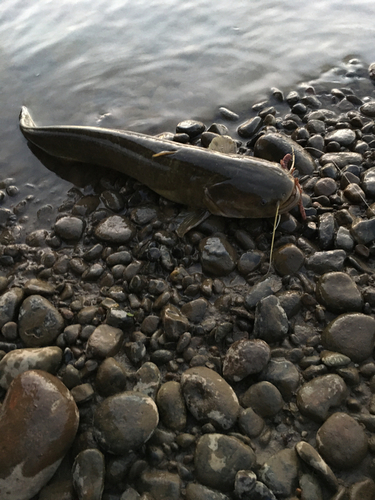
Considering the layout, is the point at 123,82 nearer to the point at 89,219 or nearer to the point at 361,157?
the point at 89,219

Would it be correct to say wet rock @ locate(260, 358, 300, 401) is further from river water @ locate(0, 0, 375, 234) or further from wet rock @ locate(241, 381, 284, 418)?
river water @ locate(0, 0, 375, 234)

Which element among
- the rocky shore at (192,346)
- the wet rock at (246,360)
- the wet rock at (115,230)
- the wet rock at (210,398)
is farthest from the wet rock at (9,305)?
the wet rock at (246,360)

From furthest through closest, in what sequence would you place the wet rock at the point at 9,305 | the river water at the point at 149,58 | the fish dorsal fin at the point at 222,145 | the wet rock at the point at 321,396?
the river water at the point at 149,58
the fish dorsal fin at the point at 222,145
the wet rock at the point at 9,305
the wet rock at the point at 321,396

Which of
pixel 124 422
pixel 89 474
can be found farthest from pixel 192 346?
pixel 89 474

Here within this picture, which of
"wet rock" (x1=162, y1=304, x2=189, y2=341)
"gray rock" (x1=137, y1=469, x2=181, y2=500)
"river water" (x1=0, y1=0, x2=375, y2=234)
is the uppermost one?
"river water" (x1=0, y1=0, x2=375, y2=234)

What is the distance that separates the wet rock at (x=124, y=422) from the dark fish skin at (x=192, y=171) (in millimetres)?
1703

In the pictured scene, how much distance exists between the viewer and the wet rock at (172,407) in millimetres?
2072

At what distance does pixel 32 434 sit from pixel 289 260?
82.8 inches

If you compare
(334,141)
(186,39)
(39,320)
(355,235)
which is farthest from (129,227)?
(186,39)

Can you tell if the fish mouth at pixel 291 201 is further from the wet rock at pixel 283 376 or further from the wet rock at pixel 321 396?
the wet rock at pixel 321 396

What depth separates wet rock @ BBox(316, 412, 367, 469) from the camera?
6.05ft

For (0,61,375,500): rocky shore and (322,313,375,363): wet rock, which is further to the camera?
(322,313,375,363): wet rock

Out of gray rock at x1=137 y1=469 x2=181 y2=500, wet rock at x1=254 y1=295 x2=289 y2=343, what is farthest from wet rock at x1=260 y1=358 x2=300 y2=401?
gray rock at x1=137 y1=469 x2=181 y2=500

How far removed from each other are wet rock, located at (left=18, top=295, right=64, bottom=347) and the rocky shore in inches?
0.4
